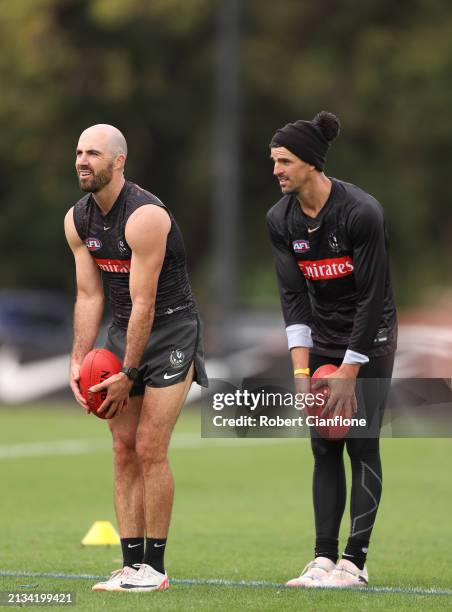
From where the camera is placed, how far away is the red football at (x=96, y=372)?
25.9 ft

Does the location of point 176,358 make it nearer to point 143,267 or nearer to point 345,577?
point 143,267

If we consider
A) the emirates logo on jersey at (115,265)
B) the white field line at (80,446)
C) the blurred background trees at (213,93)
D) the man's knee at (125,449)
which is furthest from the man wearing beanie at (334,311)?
the blurred background trees at (213,93)

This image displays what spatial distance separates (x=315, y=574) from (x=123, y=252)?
2.02m

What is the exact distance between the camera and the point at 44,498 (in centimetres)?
1336

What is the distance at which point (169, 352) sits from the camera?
8.07 meters

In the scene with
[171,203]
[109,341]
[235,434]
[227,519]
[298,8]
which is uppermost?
[298,8]

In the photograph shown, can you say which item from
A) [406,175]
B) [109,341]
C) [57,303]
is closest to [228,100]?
[406,175]

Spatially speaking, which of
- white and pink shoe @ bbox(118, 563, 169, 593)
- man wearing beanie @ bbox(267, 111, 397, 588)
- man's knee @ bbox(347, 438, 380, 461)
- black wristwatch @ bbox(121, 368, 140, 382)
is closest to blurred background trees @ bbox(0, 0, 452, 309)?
man wearing beanie @ bbox(267, 111, 397, 588)

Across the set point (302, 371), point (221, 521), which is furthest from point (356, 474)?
point (221, 521)

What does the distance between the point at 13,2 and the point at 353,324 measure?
27060 mm

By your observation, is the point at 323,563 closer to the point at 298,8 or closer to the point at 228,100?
the point at 228,100

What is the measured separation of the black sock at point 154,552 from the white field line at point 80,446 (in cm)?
885

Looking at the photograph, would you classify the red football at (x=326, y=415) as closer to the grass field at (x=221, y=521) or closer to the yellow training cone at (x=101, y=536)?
the grass field at (x=221, y=521)

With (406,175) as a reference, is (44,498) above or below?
below
